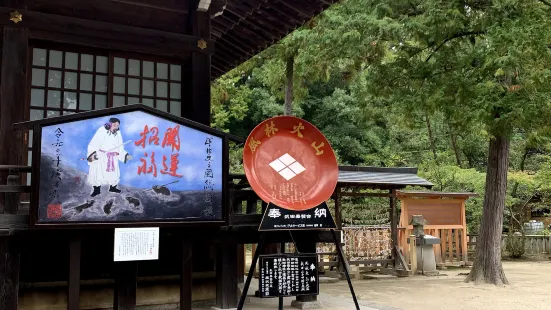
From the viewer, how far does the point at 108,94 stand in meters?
7.77

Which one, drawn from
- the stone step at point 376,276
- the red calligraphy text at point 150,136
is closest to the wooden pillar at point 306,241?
the red calligraphy text at point 150,136

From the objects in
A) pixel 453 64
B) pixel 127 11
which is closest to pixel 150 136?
pixel 127 11

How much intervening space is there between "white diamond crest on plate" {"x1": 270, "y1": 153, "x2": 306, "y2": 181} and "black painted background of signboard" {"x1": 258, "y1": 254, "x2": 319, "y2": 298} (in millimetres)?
1077

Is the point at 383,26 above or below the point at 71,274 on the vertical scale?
above

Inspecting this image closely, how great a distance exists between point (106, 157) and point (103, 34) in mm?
2650

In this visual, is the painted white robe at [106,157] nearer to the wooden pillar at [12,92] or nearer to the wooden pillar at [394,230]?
the wooden pillar at [12,92]

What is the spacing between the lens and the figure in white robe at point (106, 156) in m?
5.78

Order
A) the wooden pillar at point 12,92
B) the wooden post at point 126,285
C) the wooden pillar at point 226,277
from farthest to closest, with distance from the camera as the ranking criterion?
the wooden pillar at point 226,277 → the wooden pillar at point 12,92 → the wooden post at point 126,285

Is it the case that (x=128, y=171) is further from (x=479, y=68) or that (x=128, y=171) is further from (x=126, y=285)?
(x=479, y=68)

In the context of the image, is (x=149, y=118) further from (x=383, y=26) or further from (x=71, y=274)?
(x=383, y=26)

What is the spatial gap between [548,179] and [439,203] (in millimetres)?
6253

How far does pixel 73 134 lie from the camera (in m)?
5.70

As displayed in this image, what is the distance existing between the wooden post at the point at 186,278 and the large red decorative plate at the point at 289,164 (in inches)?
51.5

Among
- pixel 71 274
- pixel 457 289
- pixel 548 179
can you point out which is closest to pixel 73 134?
pixel 71 274
